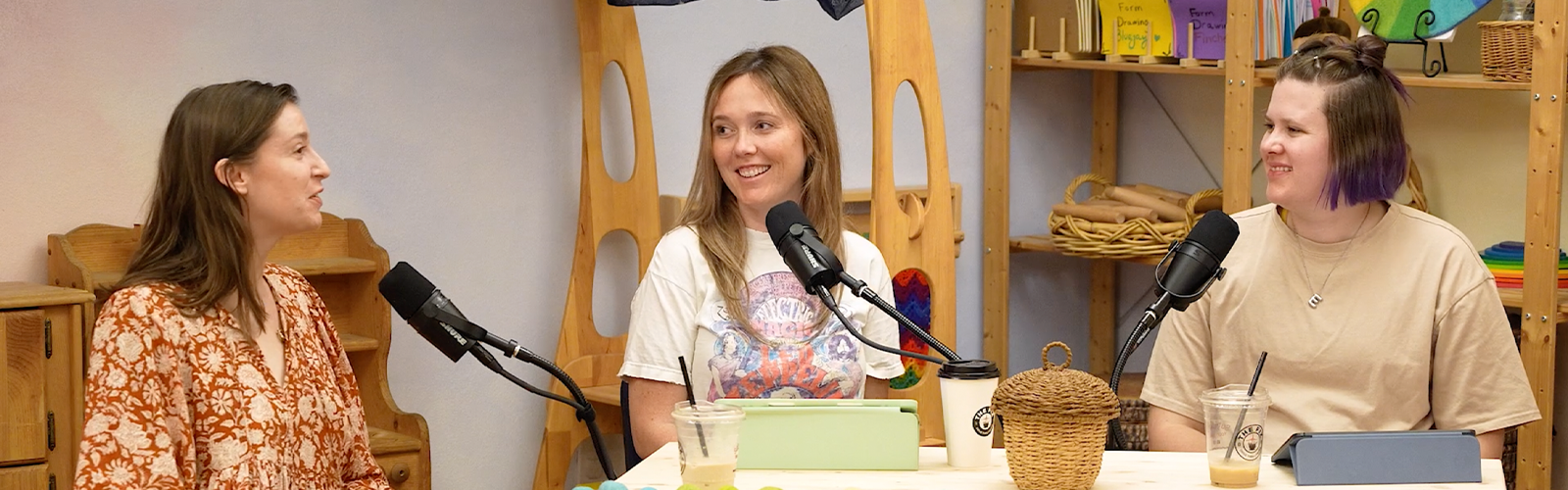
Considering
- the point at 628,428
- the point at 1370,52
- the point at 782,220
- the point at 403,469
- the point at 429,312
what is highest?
the point at 1370,52

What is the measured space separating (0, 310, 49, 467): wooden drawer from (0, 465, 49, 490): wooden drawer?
1 centimetres

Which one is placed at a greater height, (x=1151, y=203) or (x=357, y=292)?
(x=1151, y=203)

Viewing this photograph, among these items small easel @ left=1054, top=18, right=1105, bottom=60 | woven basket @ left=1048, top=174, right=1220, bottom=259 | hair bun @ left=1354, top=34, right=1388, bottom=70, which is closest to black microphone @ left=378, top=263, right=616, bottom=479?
hair bun @ left=1354, top=34, right=1388, bottom=70

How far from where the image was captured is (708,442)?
1.78m

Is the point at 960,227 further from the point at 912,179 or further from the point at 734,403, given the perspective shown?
the point at 734,403

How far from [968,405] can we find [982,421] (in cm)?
3

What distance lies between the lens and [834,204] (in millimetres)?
2447

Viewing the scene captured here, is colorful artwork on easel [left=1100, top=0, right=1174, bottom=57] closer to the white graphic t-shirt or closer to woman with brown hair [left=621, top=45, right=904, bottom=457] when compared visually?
woman with brown hair [left=621, top=45, right=904, bottom=457]

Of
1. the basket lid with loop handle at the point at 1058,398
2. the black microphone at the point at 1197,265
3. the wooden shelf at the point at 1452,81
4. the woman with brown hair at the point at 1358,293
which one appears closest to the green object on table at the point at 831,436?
the basket lid with loop handle at the point at 1058,398

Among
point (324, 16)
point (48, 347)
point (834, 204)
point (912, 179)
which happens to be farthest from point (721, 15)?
point (48, 347)

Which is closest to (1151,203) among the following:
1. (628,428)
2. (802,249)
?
(628,428)

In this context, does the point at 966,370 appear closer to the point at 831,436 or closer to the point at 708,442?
the point at 831,436

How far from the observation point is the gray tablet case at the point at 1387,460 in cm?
180

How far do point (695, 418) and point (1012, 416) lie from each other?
0.37 metres
